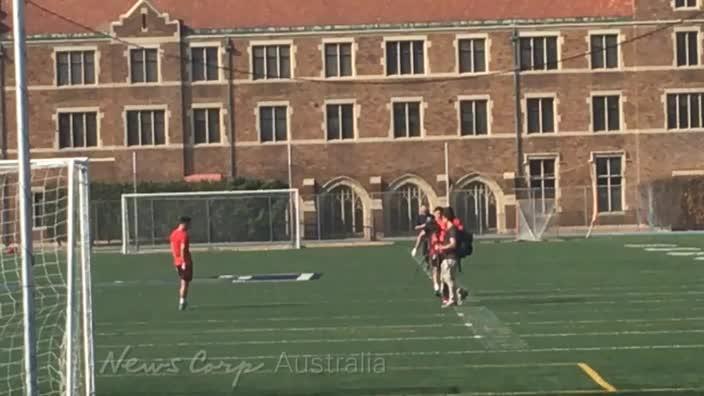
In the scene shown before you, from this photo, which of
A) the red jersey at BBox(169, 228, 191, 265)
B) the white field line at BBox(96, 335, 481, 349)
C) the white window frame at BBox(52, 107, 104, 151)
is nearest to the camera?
the white field line at BBox(96, 335, 481, 349)

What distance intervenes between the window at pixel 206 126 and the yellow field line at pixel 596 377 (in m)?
44.0

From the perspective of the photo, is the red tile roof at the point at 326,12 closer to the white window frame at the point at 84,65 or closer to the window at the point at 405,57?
the white window frame at the point at 84,65

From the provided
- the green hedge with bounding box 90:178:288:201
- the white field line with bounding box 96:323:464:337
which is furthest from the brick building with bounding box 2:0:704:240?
the white field line with bounding box 96:323:464:337

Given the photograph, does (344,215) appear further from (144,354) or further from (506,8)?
(144,354)

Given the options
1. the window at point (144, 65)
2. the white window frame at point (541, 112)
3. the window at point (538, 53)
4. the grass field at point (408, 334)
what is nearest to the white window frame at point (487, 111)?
the white window frame at point (541, 112)

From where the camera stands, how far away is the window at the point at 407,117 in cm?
5625

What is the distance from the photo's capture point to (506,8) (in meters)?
57.3

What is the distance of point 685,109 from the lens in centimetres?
5644

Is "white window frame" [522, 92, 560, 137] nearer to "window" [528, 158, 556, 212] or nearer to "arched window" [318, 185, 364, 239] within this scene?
"window" [528, 158, 556, 212]

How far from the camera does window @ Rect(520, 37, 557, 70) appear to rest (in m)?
56.3

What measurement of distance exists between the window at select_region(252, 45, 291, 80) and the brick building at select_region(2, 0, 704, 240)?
2.8 inches

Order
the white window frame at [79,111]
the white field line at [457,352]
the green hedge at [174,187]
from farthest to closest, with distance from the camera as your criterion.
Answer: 1. the white window frame at [79,111]
2. the green hedge at [174,187]
3. the white field line at [457,352]

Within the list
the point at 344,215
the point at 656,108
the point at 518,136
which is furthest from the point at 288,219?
the point at 656,108

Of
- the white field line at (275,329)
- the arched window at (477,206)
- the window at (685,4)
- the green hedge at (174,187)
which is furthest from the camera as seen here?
the window at (685,4)
